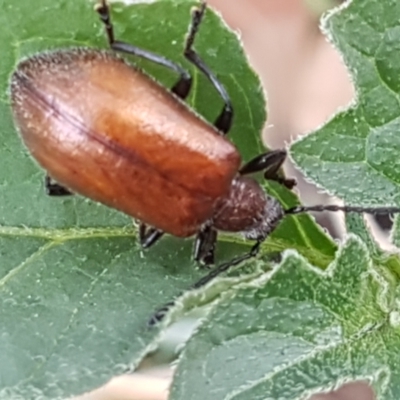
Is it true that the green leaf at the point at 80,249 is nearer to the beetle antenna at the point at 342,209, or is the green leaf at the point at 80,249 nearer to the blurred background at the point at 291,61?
the beetle antenna at the point at 342,209

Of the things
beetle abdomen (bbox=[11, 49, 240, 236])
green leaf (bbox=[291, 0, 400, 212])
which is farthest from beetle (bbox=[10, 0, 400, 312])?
green leaf (bbox=[291, 0, 400, 212])

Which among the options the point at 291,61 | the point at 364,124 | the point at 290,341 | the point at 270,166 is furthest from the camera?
the point at 291,61

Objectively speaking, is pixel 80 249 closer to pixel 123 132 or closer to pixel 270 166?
pixel 123 132

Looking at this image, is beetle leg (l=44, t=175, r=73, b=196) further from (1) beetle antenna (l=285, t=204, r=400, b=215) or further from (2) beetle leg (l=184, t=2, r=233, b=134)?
(1) beetle antenna (l=285, t=204, r=400, b=215)

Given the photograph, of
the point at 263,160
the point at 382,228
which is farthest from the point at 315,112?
the point at 263,160

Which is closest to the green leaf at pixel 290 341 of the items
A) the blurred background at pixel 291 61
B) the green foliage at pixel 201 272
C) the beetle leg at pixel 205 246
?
the green foliage at pixel 201 272

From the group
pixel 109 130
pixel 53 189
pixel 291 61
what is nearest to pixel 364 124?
pixel 109 130

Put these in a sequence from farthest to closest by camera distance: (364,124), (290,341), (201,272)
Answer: (201,272) → (364,124) → (290,341)

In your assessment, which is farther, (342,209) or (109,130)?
(342,209)
